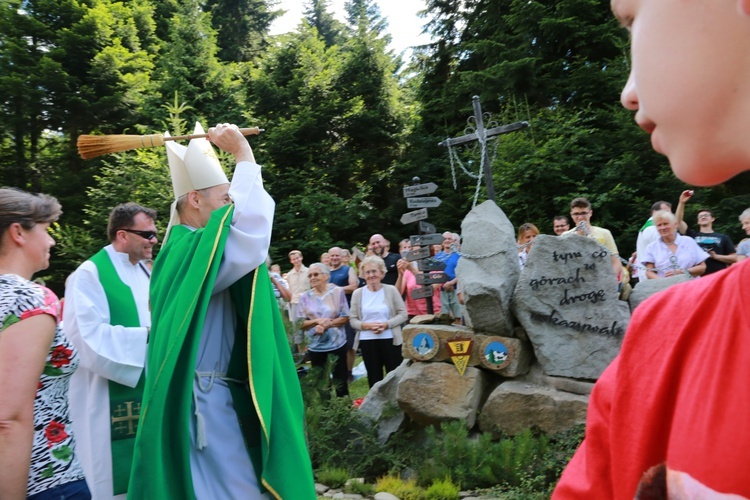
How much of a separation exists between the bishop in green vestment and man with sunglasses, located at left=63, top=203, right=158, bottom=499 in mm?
752

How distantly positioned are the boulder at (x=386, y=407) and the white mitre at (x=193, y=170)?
3.72 metres

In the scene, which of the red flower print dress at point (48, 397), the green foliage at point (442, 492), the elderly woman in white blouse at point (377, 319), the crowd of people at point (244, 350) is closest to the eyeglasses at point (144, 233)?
the crowd of people at point (244, 350)

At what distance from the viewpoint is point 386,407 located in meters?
6.45

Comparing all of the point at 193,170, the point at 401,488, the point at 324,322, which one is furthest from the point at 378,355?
the point at 193,170

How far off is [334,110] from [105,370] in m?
19.8

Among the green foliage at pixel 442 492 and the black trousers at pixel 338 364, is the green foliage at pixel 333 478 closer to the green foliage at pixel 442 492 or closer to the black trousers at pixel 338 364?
the green foliage at pixel 442 492

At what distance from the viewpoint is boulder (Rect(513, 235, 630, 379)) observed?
5.89m

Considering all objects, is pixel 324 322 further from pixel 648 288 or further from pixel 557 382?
pixel 648 288

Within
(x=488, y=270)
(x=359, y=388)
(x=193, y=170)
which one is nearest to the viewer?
(x=193, y=170)

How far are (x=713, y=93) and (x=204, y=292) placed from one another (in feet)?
7.41

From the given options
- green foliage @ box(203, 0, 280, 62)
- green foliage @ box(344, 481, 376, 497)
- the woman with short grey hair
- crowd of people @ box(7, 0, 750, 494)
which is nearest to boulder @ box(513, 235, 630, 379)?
green foliage @ box(344, 481, 376, 497)

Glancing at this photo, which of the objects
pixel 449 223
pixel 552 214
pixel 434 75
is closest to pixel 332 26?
pixel 434 75

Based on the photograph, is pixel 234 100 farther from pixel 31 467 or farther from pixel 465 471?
pixel 31 467

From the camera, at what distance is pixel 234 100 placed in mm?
22516
